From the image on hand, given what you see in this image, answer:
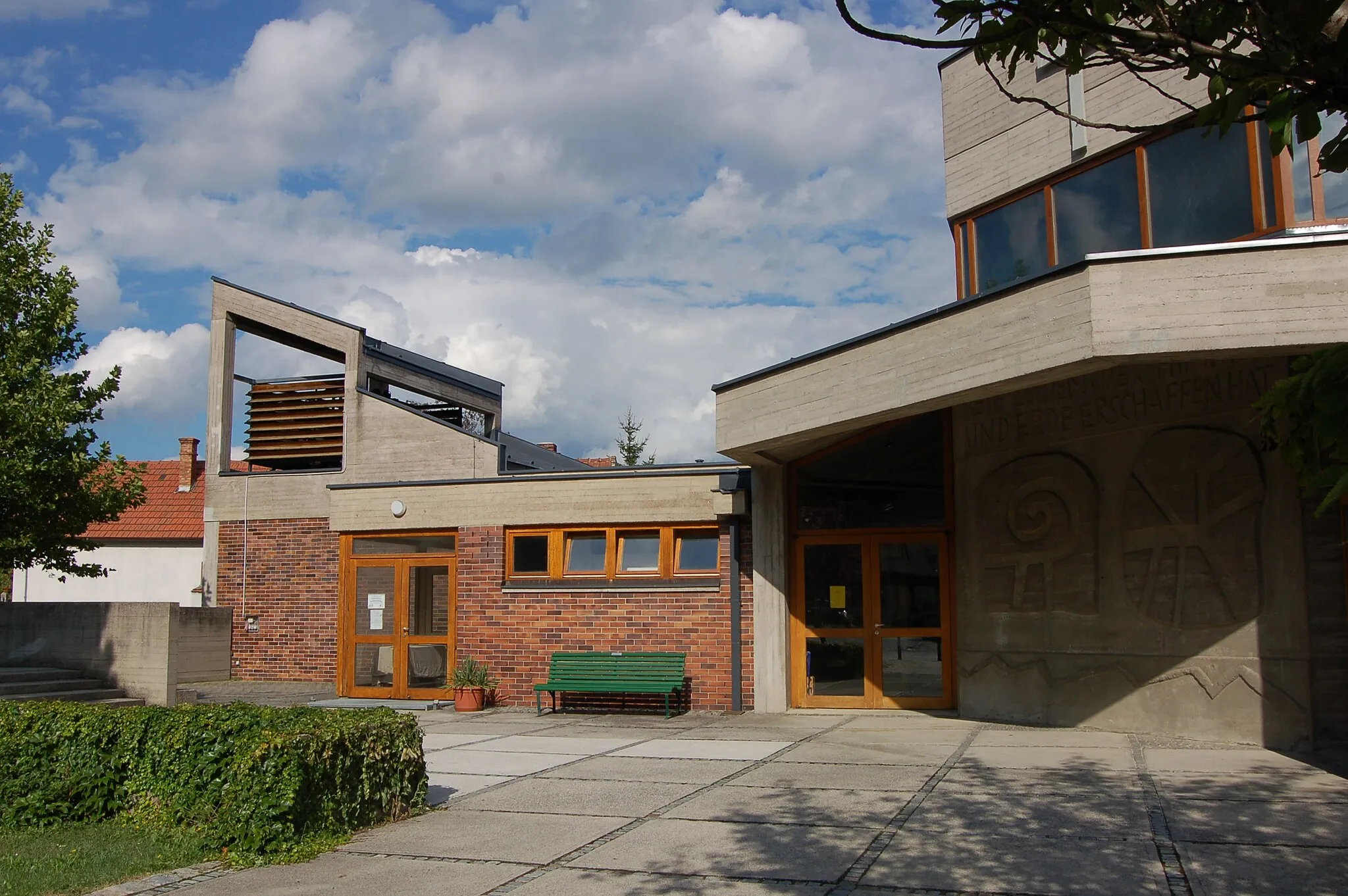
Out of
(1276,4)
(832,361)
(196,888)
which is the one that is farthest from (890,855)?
(832,361)

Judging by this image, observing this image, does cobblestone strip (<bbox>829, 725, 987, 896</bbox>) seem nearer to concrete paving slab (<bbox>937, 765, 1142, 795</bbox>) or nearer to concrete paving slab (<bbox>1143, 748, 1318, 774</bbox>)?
concrete paving slab (<bbox>937, 765, 1142, 795</bbox>)

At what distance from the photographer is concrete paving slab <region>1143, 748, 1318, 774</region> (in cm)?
937

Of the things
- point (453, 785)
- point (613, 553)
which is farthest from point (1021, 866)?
point (613, 553)

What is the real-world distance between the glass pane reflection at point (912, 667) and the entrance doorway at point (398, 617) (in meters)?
6.12

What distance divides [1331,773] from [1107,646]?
2.80 meters

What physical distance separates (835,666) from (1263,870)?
27.1ft

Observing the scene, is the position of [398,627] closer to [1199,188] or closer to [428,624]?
[428,624]

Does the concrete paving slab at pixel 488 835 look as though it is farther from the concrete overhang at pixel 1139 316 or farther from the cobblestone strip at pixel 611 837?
the concrete overhang at pixel 1139 316

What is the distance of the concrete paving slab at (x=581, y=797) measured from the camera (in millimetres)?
8578

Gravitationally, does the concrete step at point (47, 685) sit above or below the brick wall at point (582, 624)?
below

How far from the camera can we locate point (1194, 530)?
36.0 ft

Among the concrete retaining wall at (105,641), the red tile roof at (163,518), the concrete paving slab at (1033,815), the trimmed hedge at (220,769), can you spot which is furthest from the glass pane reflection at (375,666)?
the red tile roof at (163,518)

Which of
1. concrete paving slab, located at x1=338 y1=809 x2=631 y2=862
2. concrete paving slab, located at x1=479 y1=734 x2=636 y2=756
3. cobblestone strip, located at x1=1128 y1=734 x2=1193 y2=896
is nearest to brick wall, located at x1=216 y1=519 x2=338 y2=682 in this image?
concrete paving slab, located at x1=479 y1=734 x2=636 y2=756

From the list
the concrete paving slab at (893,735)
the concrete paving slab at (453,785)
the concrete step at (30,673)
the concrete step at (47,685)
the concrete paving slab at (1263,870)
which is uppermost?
the concrete step at (30,673)
